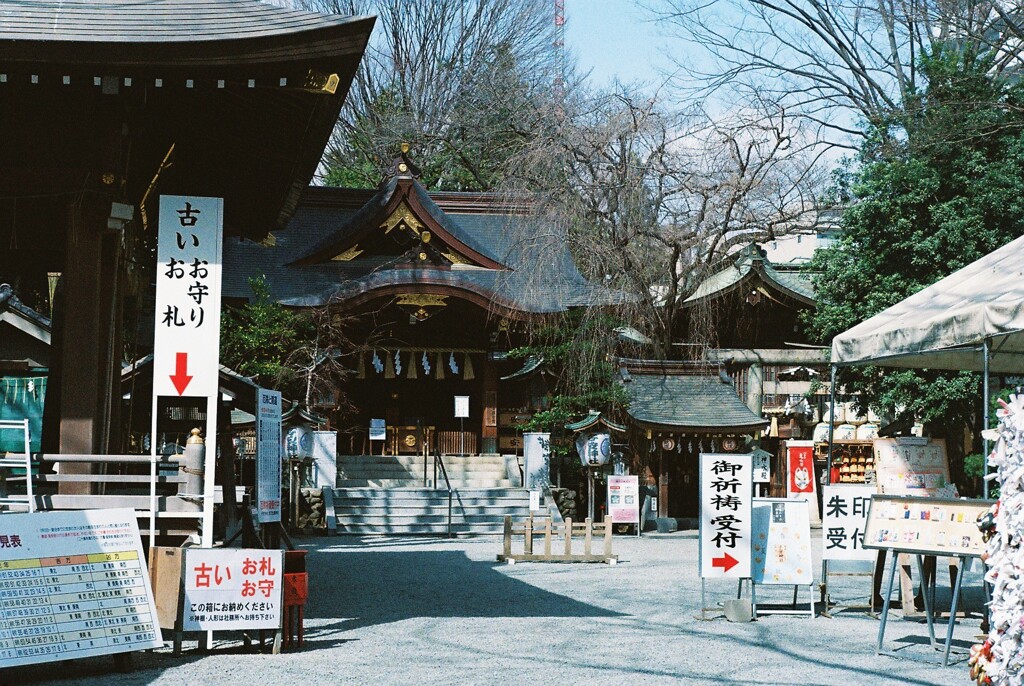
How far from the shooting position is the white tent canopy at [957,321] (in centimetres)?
695

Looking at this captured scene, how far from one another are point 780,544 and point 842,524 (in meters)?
0.81

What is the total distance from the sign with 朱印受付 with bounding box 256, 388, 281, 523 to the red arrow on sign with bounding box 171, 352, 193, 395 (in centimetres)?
123

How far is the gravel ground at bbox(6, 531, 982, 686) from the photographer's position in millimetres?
6164

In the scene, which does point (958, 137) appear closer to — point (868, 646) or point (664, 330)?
point (664, 330)

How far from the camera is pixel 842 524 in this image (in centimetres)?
922

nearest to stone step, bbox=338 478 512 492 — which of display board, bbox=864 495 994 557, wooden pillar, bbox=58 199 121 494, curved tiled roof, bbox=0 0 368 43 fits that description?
wooden pillar, bbox=58 199 121 494

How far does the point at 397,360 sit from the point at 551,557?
37.3 feet

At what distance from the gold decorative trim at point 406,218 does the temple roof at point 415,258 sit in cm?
4

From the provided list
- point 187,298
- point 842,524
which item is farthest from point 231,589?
point 842,524

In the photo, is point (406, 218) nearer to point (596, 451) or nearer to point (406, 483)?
point (406, 483)

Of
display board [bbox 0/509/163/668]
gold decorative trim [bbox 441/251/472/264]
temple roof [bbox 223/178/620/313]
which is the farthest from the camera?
gold decorative trim [bbox 441/251/472/264]

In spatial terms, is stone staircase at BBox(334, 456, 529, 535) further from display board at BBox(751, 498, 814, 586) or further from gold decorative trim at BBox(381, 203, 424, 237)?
display board at BBox(751, 498, 814, 586)

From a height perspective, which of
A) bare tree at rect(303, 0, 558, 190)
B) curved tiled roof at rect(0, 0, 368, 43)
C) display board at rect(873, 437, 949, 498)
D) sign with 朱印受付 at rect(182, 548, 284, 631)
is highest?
bare tree at rect(303, 0, 558, 190)

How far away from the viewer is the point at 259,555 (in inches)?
275
